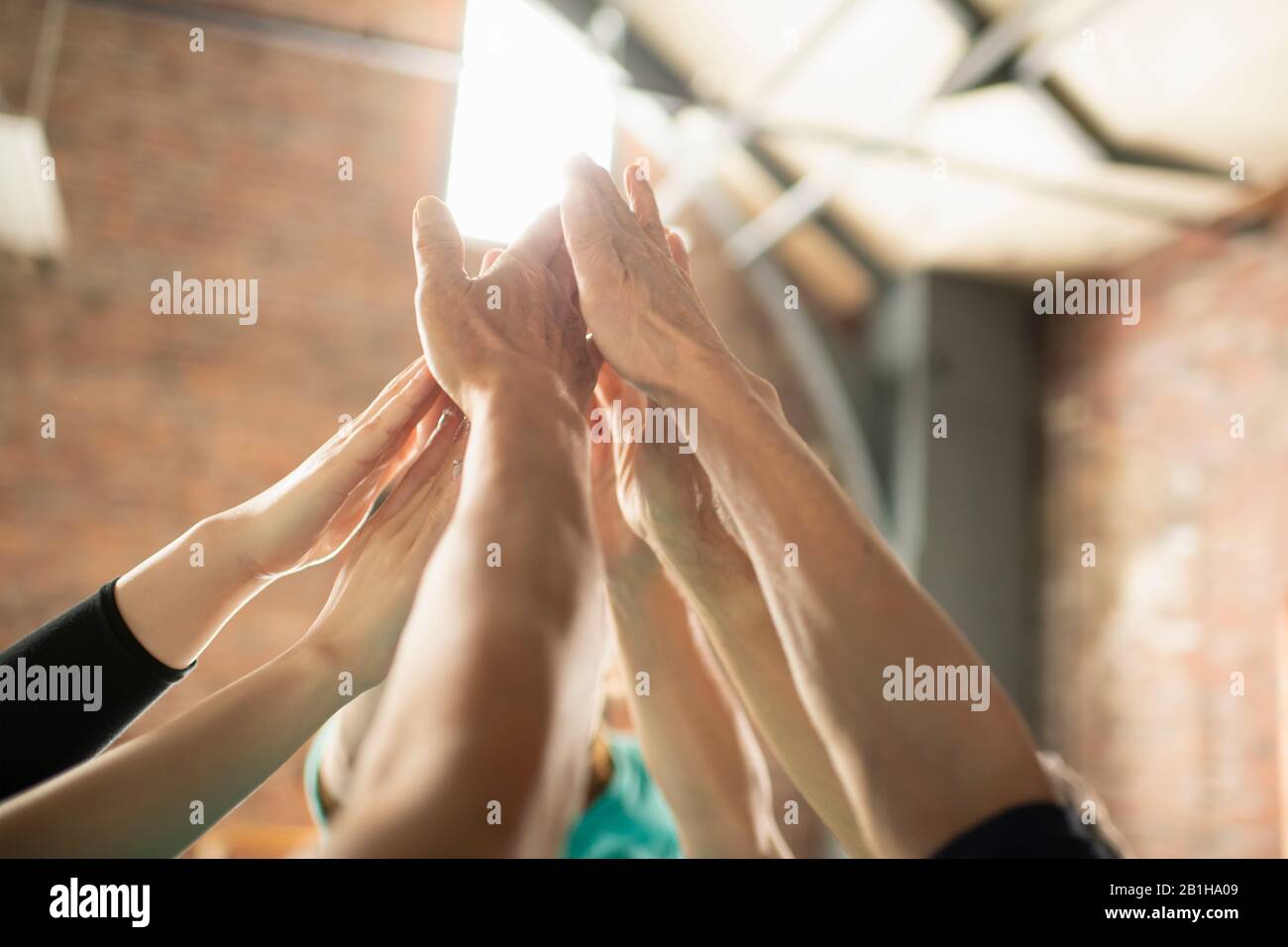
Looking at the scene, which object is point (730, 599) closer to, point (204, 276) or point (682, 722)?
point (682, 722)

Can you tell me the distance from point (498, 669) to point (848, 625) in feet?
0.63

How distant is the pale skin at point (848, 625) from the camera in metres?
0.46

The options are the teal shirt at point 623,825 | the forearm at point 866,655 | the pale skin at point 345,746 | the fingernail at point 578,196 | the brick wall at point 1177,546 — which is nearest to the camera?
the forearm at point 866,655

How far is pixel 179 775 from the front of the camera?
54cm

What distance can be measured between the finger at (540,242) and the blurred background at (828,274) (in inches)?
75.4

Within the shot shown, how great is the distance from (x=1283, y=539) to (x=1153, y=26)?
1372 millimetres

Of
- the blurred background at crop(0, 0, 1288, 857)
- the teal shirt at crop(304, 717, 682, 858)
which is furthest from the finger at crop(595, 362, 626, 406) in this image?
the blurred background at crop(0, 0, 1288, 857)

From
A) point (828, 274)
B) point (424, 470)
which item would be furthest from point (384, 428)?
point (828, 274)

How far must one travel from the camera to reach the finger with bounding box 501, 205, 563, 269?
74 centimetres

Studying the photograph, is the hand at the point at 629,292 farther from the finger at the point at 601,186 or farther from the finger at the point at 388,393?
the finger at the point at 388,393

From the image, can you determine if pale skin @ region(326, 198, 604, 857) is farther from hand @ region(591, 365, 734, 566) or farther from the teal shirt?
the teal shirt

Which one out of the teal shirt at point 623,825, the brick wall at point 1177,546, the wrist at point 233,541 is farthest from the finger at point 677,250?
the brick wall at point 1177,546

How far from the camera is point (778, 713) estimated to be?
0.67 meters
